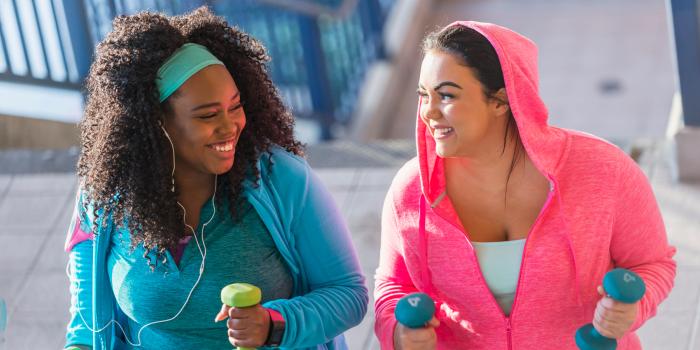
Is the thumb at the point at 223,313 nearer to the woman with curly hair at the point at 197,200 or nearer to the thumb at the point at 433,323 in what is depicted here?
the woman with curly hair at the point at 197,200

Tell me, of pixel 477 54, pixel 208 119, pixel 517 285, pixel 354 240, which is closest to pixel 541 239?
pixel 517 285

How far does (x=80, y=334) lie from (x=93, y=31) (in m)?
3.15

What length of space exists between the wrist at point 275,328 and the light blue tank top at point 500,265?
46cm

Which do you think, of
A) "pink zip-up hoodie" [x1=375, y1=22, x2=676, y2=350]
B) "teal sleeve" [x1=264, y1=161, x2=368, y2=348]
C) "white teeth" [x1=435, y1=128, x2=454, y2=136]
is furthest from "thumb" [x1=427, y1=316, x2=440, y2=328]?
"white teeth" [x1=435, y1=128, x2=454, y2=136]

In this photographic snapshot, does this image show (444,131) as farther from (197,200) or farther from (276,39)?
(276,39)

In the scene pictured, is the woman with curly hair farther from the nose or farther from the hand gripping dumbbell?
the hand gripping dumbbell

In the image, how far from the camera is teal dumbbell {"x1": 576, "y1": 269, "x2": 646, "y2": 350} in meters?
2.29

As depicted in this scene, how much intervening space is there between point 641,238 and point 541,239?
219mm

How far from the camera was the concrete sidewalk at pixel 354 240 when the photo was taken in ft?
12.7

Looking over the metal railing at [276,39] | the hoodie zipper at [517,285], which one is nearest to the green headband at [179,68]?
the hoodie zipper at [517,285]

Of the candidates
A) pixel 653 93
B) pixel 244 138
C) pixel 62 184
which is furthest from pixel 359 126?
pixel 244 138

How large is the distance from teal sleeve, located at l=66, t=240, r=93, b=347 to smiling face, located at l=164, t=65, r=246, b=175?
409mm

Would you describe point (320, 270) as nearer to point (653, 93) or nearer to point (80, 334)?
point (80, 334)

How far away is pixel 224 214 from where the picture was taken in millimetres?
2699
